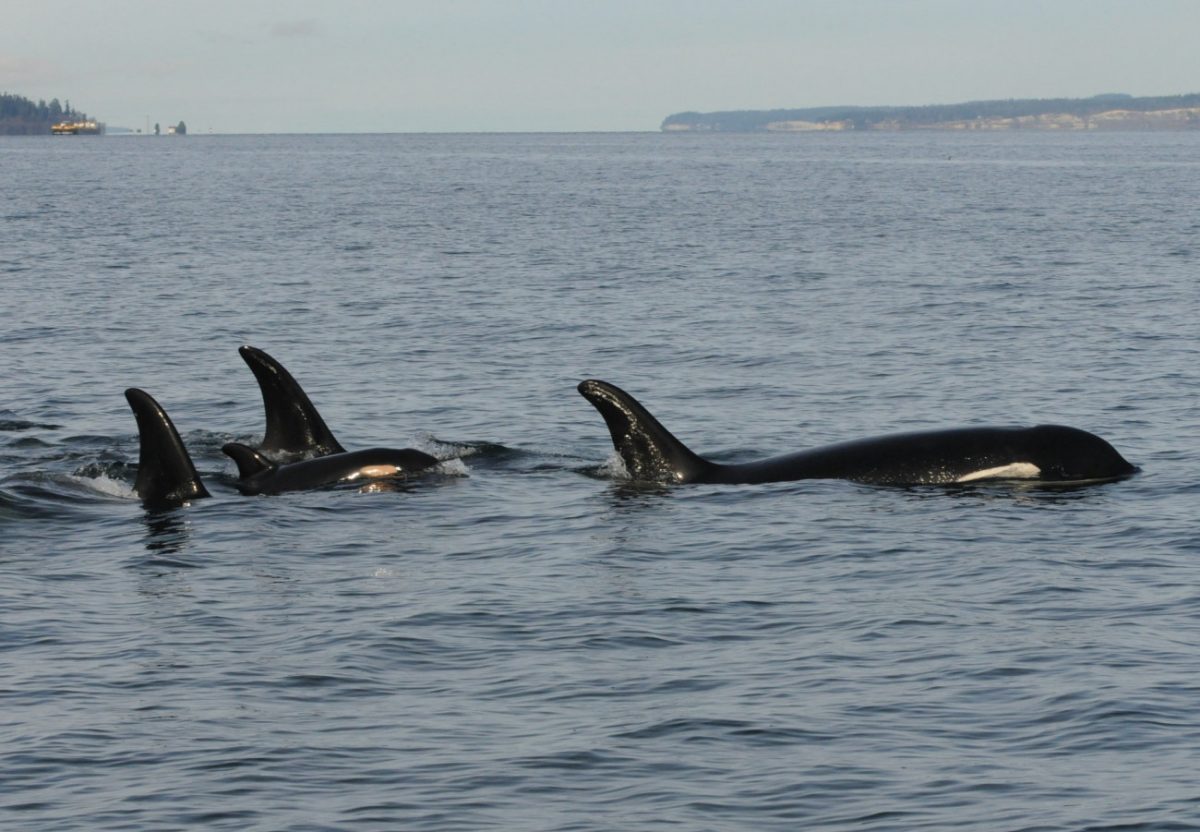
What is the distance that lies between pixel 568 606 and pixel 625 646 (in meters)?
1.43

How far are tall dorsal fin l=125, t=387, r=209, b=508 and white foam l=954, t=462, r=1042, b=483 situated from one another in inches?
331

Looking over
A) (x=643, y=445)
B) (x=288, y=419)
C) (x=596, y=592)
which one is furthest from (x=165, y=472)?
(x=596, y=592)

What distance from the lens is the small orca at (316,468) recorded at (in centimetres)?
2161

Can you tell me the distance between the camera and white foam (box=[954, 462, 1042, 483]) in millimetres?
21125

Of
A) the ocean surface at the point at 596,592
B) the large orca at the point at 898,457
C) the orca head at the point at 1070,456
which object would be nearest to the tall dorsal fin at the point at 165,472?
the ocean surface at the point at 596,592

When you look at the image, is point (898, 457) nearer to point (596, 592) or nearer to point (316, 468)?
point (596, 592)

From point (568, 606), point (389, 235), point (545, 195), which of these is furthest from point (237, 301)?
point (545, 195)

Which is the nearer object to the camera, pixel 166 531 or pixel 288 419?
pixel 166 531

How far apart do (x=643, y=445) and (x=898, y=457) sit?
2.87 meters

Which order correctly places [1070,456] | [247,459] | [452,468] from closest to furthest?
[1070,456]
[247,459]
[452,468]

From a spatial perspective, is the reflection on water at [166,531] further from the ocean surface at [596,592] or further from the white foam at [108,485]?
the white foam at [108,485]

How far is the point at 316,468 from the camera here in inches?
862

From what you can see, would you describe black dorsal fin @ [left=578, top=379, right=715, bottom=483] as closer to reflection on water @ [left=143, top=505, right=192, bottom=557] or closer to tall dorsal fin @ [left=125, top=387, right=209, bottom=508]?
tall dorsal fin @ [left=125, top=387, right=209, bottom=508]

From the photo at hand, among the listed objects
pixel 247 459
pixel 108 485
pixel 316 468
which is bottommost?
pixel 108 485
